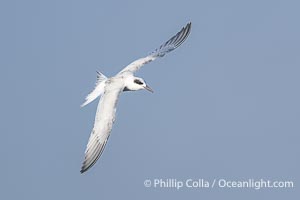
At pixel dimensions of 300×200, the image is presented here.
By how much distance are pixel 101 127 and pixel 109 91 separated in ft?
5.26

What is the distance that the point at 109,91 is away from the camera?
21.5 metres

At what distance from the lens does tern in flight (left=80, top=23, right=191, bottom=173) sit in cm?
1977

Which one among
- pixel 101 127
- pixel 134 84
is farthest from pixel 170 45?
pixel 101 127

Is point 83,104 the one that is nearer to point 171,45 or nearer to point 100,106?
point 100,106

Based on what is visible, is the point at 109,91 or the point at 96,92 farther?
the point at 96,92

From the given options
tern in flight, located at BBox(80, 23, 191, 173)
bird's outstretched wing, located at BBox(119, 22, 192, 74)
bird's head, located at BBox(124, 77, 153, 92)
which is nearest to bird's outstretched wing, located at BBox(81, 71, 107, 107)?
tern in flight, located at BBox(80, 23, 191, 173)

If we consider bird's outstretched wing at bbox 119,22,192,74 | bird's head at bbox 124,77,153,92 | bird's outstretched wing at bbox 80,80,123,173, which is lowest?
bird's outstretched wing at bbox 80,80,123,173

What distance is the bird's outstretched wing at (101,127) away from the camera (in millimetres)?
19486

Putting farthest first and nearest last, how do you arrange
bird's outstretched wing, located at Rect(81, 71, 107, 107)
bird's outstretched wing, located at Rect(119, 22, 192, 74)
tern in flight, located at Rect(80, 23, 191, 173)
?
bird's outstretched wing, located at Rect(119, 22, 192, 74) → bird's outstretched wing, located at Rect(81, 71, 107, 107) → tern in flight, located at Rect(80, 23, 191, 173)

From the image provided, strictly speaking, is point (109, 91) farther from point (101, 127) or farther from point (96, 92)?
point (101, 127)

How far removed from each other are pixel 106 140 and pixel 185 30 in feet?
23.6

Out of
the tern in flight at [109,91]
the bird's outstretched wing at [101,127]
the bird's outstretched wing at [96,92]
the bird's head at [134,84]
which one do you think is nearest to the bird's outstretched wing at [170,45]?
the tern in flight at [109,91]

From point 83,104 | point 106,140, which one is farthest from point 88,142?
point 83,104

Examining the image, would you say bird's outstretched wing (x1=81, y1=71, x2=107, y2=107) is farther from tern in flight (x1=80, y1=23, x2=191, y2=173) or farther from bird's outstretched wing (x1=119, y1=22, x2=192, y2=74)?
bird's outstretched wing (x1=119, y1=22, x2=192, y2=74)
